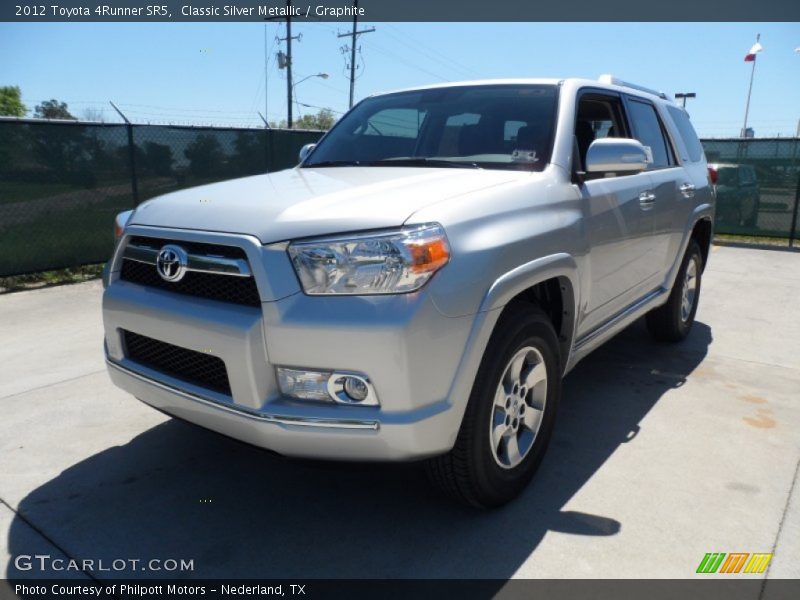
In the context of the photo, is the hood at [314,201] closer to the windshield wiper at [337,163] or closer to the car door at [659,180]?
the windshield wiper at [337,163]

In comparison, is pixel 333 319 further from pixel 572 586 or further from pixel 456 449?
pixel 572 586

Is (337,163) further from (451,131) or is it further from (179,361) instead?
(179,361)

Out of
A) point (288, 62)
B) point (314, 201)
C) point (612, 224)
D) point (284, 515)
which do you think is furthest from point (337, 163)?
point (288, 62)

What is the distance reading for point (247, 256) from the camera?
7.23 ft

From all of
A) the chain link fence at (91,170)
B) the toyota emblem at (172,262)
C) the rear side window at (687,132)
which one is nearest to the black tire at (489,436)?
the toyota emblem at (172,262)

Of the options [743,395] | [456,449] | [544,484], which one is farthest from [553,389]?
[743,395]

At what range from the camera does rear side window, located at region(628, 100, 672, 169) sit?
419 cm

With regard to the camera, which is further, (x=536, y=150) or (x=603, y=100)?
(x=603, y=100)

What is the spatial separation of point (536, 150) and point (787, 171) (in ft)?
34.4

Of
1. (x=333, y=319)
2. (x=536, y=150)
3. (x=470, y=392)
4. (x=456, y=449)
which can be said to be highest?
(x=536, y=150)

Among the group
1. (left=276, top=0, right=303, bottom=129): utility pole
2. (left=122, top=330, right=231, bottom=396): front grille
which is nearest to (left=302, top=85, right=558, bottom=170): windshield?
(left=122, top=330, right=231, bottom=396): front grille

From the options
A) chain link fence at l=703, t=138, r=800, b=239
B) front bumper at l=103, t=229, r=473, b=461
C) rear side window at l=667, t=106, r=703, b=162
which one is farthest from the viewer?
chain link fence at l=703, t=138, r=800, b=239

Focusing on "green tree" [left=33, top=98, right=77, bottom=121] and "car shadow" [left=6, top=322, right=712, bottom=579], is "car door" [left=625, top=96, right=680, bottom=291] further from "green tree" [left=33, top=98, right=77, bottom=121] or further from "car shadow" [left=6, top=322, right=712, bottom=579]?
"green tree" [left=33, top=98, right=77, bottom=121]

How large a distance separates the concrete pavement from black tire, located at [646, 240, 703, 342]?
70 cm
